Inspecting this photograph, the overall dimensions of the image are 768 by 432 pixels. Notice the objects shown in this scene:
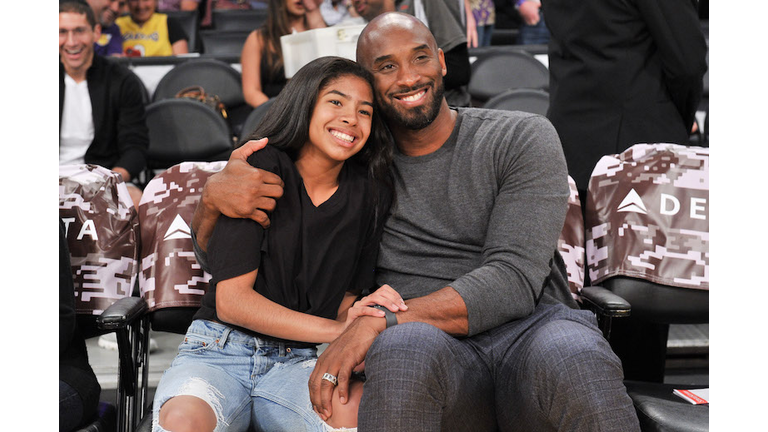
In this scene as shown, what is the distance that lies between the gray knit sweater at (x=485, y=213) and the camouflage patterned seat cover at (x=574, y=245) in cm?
20

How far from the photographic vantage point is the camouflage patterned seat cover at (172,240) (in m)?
2.36

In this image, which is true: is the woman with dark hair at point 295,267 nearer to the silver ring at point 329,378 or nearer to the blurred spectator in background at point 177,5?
the silver ring at point 329,378

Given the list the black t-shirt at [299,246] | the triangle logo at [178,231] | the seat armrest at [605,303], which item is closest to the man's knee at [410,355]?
the black t-shirt at [299,246]

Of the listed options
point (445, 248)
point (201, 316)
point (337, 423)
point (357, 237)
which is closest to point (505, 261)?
point (445, 248)

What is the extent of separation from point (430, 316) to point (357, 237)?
347 millimetres

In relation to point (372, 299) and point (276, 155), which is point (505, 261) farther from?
point (276, 155)

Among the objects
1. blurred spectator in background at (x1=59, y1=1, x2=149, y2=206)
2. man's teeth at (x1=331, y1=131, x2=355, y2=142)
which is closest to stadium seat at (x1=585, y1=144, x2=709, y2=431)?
man's teeth at (x1=331, y1=131, x2=355, y2=142)

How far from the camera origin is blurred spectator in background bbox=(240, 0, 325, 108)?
4.45 m

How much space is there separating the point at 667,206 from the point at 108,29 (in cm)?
429

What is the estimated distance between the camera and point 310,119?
211 cm

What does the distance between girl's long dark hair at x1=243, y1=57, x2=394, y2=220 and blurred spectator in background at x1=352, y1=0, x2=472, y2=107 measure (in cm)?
95

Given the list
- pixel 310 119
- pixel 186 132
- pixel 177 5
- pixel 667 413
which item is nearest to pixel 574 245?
pixel 667 413

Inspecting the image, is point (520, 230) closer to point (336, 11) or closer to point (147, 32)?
point (336, 11)

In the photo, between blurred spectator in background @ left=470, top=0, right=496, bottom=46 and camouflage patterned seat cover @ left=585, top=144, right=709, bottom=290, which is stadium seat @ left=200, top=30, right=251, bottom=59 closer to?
blurred spectator in background @ left=470, top=0, right=496, bottom=46
